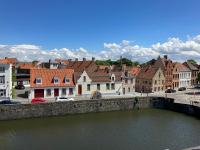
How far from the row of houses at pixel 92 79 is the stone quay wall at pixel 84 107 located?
673cm

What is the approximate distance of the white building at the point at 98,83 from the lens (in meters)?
50.7

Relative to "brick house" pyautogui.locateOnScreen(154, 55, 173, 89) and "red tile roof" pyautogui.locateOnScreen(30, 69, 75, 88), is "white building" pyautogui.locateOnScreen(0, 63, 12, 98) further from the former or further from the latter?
"brick house" pyautogui.locateOnScreen(154, 55, 173, 89)

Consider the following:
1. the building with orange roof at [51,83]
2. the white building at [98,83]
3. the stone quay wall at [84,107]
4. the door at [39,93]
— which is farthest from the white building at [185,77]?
the door at [39,93]

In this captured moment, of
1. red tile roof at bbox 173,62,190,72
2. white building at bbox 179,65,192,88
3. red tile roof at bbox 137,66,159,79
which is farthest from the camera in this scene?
white building at bbox 179,65,192,88

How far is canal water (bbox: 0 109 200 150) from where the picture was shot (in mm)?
27141

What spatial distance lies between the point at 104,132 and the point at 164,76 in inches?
1399

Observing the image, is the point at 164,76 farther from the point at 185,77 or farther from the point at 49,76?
the point at 49,76

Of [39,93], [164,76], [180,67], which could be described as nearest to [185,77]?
[180,67]

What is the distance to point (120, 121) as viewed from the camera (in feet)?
125

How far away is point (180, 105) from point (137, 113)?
7681 millimetres

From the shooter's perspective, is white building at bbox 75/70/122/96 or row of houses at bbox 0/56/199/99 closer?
row of houses at bbox 0/56/199/99

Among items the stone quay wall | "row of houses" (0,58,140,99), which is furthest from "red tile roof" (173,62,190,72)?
the stone quay wall

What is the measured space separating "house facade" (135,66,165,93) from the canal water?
17.7 m

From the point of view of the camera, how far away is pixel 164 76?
208 feet
